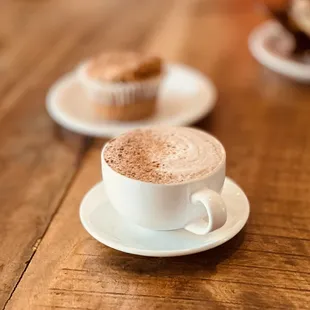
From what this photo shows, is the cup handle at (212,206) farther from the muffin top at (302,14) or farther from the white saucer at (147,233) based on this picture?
the muffin top at (302,14)

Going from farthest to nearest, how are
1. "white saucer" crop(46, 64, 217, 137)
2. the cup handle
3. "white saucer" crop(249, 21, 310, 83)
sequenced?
"white saucer" crop(249, 21, 310, 83) < "white saucer" crop(46, 64, 217, 137) < the cup handle

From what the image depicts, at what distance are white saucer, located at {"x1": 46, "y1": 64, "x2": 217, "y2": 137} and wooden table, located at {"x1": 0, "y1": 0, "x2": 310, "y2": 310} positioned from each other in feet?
0.08

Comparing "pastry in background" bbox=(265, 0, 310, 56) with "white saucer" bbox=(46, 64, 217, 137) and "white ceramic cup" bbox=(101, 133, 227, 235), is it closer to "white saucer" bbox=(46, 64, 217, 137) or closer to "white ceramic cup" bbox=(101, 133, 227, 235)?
"white saucer" bbox=(46, 64, 217, 137)

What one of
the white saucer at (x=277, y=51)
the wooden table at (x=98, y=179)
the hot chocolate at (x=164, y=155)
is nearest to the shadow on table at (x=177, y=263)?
the wooden table at (x=98, y=179)

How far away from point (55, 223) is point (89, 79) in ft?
1.24

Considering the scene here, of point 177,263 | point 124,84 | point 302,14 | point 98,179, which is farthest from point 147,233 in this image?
point 302,14

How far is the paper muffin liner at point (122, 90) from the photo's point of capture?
1.07 metres

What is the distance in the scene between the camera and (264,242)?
74 centimetres

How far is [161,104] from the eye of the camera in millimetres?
1164

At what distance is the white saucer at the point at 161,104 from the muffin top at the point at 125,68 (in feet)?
0.27

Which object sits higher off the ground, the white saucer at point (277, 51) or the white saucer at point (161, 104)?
the white saucer at point (161, 104)

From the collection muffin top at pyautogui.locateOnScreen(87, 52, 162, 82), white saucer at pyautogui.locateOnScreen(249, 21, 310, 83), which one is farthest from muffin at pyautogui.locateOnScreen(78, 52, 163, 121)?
white saucer at pyautogui.locateOnScreen(249, 21, 310, 83)

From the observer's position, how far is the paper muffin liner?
1.07 meters

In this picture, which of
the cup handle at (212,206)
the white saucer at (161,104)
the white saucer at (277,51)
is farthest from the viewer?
the white saucer at (277,51)
